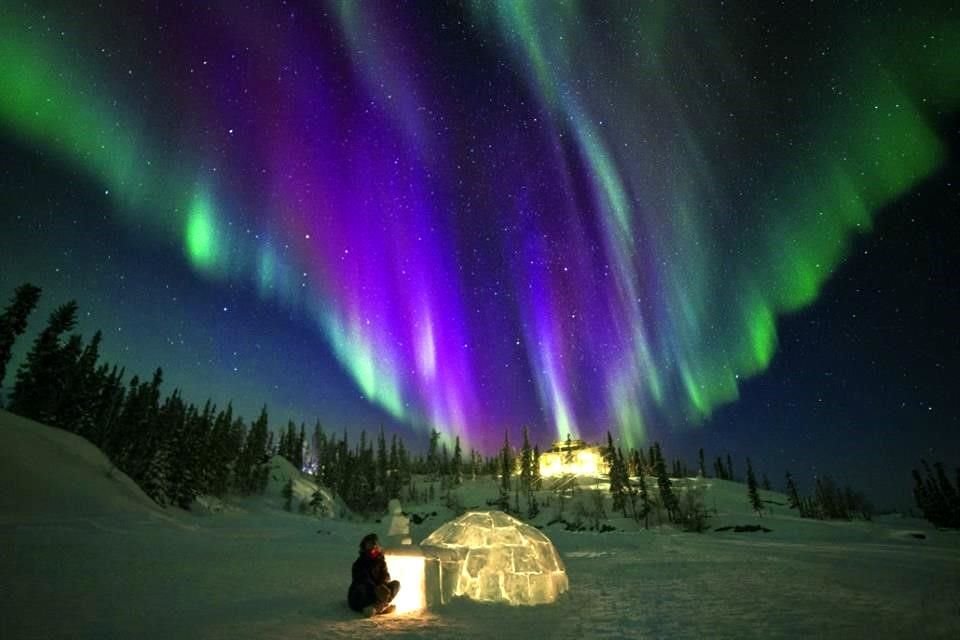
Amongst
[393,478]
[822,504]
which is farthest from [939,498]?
[393,478]

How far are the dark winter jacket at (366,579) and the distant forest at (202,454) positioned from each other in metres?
46.0

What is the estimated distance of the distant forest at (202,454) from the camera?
5181 cm

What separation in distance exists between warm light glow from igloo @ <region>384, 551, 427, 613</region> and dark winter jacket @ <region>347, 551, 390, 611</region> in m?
1.10

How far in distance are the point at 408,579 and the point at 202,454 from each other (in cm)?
6413

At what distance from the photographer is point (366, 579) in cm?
1033

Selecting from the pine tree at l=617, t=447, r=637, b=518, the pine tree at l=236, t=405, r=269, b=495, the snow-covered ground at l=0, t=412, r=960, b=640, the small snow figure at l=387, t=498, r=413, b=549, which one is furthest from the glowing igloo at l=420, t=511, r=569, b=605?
the pine tree at l=617, t=447, r=637, b=518

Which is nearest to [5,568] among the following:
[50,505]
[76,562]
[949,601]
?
[76,562]

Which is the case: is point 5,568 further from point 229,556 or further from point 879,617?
point 879,617

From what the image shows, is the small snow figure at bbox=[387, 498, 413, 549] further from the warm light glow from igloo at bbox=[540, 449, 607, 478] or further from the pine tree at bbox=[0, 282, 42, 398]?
the warm light glow from igloo at bbox=[540, 449, 607, 478]

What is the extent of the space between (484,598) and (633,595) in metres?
4.98

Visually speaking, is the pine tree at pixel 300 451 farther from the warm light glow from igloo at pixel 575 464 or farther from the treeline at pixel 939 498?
the treeline at pixel 939 498

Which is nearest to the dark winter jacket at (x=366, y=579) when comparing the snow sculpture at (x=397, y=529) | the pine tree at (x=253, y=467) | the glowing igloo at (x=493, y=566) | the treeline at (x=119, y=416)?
the glowing igloo at (x=493, y=566)

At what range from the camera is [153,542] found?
17.3 metres

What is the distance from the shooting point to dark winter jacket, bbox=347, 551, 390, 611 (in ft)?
33.2
